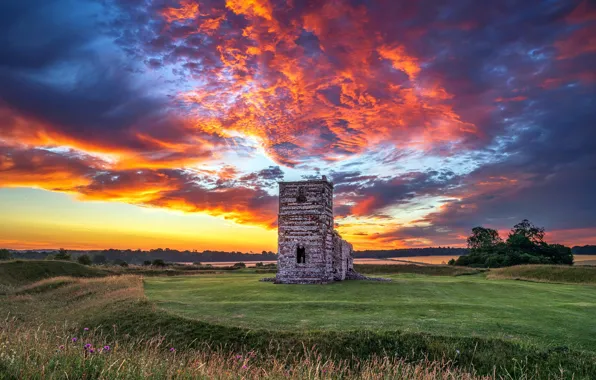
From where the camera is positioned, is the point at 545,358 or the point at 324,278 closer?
the point at 545,358

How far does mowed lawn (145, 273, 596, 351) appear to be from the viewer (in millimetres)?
14883

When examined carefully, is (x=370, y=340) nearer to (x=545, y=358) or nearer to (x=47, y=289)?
(x=545, y=358)

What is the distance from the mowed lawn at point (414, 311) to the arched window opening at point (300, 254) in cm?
828

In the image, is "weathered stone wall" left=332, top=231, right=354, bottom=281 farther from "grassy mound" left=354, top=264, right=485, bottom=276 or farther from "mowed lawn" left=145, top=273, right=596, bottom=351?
"grassy mound" left=354, top=264, right=485, bottom=276

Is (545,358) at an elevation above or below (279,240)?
below

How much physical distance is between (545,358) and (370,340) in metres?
5.29

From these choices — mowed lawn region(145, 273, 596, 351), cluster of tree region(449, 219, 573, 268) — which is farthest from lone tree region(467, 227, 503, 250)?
mowed lawn region(145, 273, 596, 351)

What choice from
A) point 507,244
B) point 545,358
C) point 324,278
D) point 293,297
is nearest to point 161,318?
point 293,297

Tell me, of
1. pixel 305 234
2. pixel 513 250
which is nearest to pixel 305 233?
pixel 305 234

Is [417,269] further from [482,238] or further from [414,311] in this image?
[414,311]

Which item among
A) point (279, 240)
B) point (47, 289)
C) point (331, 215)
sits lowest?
point (47, 289)

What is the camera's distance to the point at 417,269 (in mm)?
59125

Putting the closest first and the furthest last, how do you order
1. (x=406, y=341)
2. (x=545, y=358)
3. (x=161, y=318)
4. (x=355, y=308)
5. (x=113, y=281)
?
1. (x=545, y=358)
2. (x=406, y=341)
3. (x=161, y=318)
4. (x=355, y=308)
5. (x=113, y=281)

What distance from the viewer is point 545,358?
12312mm
